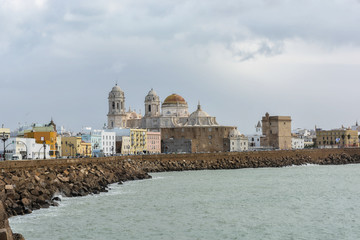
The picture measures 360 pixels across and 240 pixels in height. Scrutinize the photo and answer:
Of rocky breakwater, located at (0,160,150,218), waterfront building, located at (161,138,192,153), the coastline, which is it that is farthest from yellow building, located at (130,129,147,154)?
rocky breakwater, located at (0,160,150,218)

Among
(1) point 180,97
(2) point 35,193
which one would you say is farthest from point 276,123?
(2) point 35,193

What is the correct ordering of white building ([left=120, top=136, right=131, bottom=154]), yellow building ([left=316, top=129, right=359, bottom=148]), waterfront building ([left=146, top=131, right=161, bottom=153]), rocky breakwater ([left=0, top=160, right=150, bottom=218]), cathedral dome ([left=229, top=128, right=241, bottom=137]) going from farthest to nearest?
yellow building ([left=316, top=129, right=359, bottom=148]) → cathedral dome ([left=229, top=128, right=241, bottom=137]) → waterfront building ([left=146, top=131, right=161, bottom=153]) → white building ([left=120, top=136, right=131, bottom=154]) → rocky breakwater ([left=0, top=160, right=150, bottom=218])

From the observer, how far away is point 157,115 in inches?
4178

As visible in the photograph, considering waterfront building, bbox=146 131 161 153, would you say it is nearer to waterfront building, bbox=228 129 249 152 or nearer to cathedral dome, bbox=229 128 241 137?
waterfront building, bbox=228 129 249 152

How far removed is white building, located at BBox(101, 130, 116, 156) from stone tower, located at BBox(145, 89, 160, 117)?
1985cm

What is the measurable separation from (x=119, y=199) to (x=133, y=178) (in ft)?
51.3

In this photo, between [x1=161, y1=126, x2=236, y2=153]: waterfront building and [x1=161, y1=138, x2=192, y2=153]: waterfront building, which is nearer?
[x1=161, y1=138, x2=192, y2=153]: waterfront building

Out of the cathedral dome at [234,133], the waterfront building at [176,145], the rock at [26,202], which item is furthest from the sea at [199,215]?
the cathedral dome at [234,133]

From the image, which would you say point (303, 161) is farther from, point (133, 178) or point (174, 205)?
point (174, 205)

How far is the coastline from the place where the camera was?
26.5m

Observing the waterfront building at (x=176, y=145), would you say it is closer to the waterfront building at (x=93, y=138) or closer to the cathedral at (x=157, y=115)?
the cathedral at (x=157, y=115)

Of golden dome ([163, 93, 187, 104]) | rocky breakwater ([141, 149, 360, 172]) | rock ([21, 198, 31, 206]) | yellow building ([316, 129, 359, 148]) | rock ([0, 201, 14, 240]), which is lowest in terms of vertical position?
rock ([21, 198, 31, 206])

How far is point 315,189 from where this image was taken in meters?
39.3

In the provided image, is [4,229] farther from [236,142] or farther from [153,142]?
[236,142]
